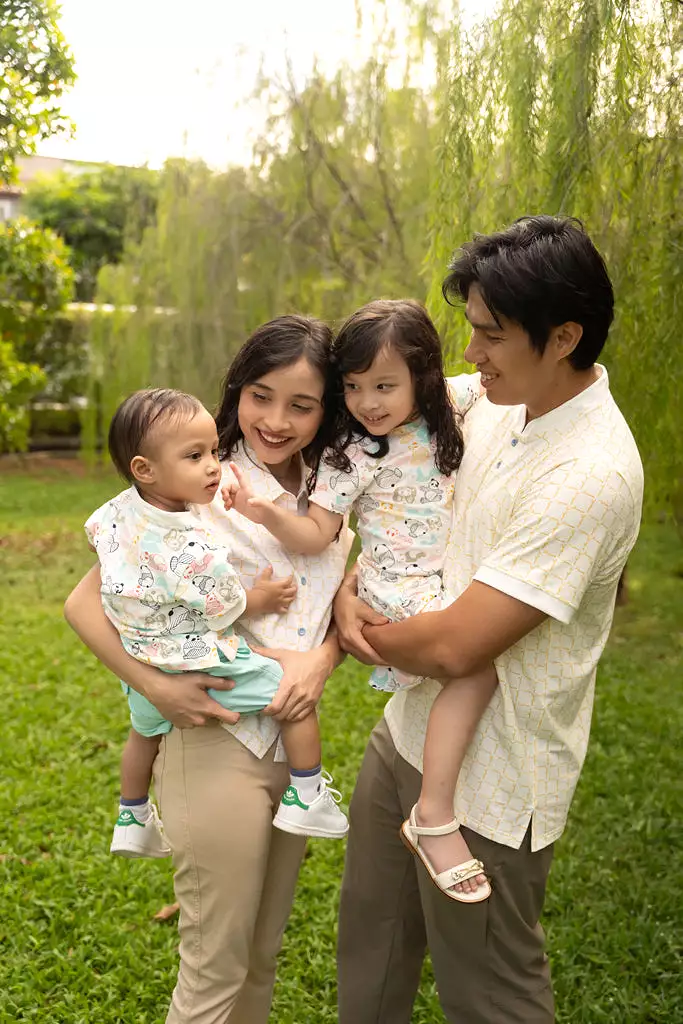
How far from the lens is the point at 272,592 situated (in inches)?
79.5

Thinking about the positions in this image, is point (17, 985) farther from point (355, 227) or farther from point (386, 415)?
point (355, 227)

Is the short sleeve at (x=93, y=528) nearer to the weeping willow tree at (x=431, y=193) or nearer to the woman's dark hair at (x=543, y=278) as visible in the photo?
the woman's dark hair at (x=543, y=278)

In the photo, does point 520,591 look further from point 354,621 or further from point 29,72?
point 29,72

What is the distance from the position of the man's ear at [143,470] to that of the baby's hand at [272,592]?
0.98 feet

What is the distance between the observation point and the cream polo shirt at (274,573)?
6.72 feet

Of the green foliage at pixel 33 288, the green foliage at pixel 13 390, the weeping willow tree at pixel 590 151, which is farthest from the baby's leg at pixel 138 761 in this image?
the green foliage at pixel 33 288

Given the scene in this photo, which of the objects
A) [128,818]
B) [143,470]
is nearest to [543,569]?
[143,470]

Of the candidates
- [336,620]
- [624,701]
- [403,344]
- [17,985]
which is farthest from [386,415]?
[624,701]

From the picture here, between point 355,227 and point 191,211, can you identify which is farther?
point 191,211

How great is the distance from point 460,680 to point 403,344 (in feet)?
2.18

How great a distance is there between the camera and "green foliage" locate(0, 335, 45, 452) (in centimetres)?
927

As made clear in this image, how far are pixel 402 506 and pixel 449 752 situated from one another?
52 centimetres

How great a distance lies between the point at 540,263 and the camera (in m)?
1.74

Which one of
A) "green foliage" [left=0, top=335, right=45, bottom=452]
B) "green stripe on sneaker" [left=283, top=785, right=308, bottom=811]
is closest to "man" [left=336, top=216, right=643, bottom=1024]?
"green stripe on sneaker" [left=283, top=785, right=308, bottom=811]
